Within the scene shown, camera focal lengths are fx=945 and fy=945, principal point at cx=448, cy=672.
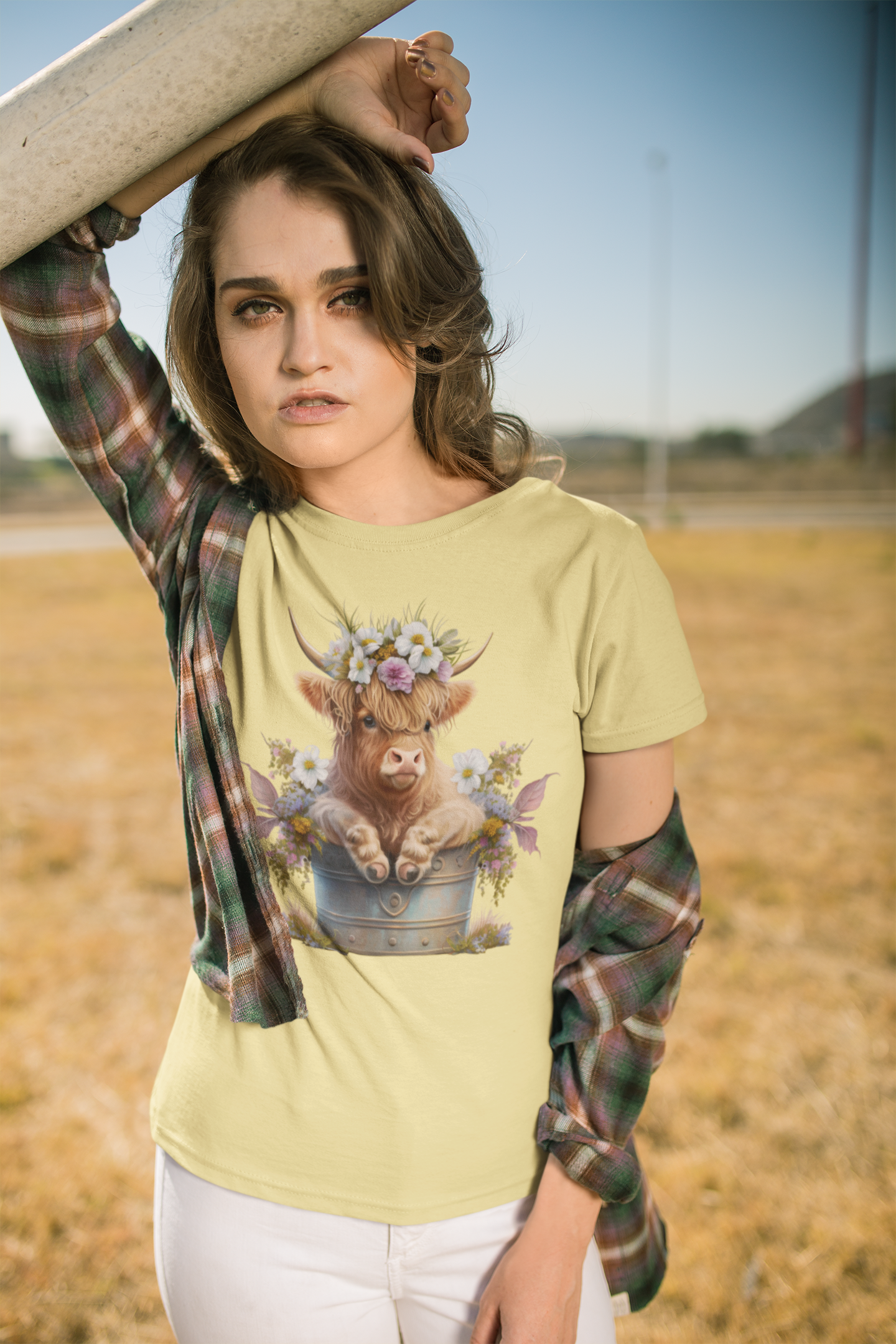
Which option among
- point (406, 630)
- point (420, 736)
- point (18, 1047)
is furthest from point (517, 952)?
point (18, 1047)

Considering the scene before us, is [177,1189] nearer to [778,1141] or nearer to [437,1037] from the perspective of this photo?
[437,1037]

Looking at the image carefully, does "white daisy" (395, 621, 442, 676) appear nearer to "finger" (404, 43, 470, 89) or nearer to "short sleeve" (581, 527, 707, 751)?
"short sleeve" (581, 527, 707, 751)

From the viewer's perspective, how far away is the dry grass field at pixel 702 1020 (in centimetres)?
203

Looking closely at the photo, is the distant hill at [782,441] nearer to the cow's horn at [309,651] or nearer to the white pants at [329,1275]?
the cow's horn at [309,651]

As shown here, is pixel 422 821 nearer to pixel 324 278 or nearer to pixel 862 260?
pixel 324 278

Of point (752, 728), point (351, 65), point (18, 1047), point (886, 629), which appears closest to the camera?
point (351, 65)

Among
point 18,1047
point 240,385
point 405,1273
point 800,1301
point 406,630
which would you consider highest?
point 240,385

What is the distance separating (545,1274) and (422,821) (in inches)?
18.3

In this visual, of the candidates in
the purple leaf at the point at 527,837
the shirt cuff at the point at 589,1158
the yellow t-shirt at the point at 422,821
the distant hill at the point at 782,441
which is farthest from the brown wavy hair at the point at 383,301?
the distant hill at the point at 782,441

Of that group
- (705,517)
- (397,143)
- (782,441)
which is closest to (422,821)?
(397,143)

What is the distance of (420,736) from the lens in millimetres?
993

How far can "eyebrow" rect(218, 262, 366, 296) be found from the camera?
931 millimetres

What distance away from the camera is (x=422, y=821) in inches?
38.9

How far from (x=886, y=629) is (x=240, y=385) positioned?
7526 mm
